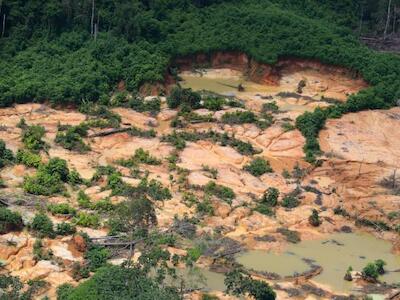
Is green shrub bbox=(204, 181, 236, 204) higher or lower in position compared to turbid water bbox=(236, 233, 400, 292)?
higher

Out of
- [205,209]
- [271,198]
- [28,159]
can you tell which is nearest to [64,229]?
[205,209]

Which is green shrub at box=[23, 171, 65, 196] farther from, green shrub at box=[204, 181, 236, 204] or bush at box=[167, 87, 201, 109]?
bush at box=[167, 87, 201, 109]

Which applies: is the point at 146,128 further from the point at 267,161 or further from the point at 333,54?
the point at 333,54

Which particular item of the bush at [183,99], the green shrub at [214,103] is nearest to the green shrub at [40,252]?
the bush at [183,99]

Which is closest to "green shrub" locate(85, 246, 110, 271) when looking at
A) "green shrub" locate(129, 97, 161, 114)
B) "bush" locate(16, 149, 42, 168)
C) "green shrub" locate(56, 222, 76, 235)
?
"green shrub" locate(56, 222, 76, 235)

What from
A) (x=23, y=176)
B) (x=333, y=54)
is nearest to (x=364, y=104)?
(x=333, y=54)

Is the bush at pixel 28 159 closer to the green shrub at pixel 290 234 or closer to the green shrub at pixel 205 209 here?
the green shrub at pixel 205 209
